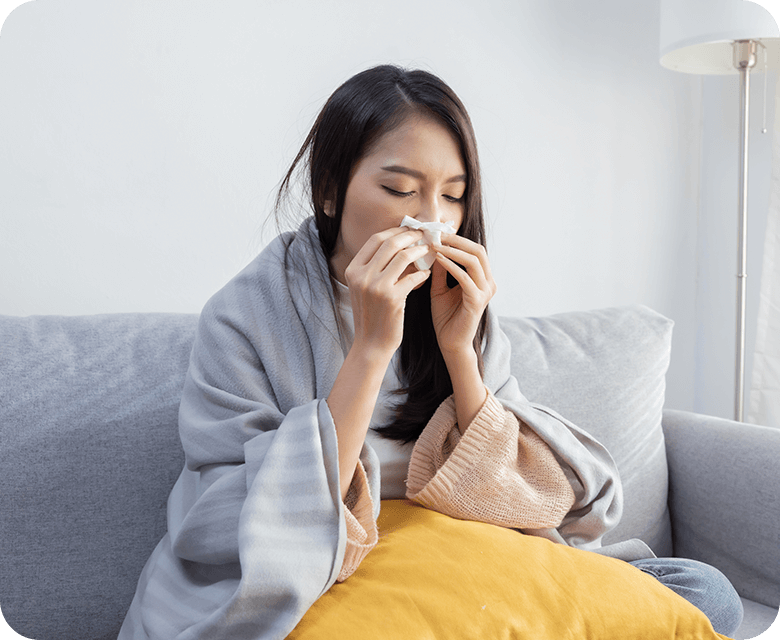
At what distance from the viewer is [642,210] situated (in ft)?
6.98

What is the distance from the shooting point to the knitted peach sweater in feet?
3.11

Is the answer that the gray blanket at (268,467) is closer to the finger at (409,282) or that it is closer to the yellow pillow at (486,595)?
the yellow pillow at (486,595)

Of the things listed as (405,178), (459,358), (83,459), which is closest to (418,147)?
(405,178)

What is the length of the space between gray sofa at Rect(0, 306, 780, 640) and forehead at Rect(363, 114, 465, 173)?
0.50 metres

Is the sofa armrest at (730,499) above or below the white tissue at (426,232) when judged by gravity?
below

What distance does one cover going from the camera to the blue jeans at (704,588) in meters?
0.99

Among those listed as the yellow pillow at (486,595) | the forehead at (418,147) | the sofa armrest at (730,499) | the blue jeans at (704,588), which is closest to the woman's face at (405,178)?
the forehead at (418,147)

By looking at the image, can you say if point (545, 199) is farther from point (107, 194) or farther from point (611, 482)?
point (107, 194)

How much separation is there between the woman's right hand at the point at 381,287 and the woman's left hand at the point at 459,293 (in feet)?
0.22

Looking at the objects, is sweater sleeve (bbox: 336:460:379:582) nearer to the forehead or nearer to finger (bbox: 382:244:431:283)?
finger (bbox: 382:244:431:283)

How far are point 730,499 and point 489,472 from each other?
2.05ft

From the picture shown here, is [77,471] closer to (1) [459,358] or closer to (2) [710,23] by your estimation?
(1) [459,358]

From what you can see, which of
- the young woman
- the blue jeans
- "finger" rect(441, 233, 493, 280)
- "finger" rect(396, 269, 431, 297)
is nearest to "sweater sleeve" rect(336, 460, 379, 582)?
the young woman

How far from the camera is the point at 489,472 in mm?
957
